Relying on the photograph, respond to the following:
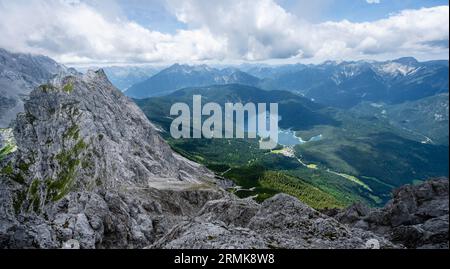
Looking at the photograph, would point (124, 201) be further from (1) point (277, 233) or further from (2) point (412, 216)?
(2) point (412, 216)

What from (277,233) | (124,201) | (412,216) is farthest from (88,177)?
(412,216)

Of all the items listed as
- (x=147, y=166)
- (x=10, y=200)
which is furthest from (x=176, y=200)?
(x=10, y=200)

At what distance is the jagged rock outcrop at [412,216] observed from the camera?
179 ft

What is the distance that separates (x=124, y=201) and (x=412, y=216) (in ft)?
203

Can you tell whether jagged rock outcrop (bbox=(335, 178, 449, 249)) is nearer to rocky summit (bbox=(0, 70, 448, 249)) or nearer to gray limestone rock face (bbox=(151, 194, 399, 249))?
rocky summit (bbox=(0, 70, 448, 249))

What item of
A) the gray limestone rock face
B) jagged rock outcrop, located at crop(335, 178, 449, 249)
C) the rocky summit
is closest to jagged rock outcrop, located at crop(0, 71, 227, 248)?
the rocky summit

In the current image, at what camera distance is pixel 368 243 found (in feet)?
132

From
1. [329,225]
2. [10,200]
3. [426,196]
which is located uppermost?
[329,225]

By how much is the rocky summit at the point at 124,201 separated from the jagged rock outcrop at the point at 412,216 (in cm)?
22

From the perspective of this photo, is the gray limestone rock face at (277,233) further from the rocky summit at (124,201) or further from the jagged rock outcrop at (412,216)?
the jagged rock outcrop at (412,216)

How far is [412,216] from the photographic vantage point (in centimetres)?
7044
